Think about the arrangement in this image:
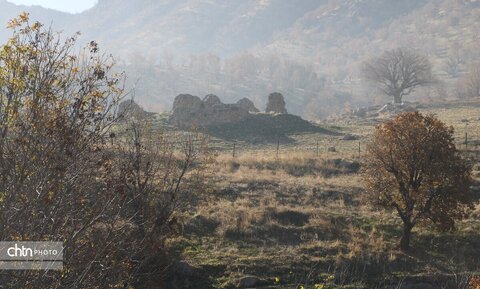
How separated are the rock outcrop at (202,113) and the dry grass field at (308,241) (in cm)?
2764

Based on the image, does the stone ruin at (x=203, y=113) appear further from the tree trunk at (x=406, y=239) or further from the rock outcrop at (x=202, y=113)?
the tree trunk at (x=406, y=239)

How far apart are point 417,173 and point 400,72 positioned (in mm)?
74093

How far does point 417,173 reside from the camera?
19.1 metres

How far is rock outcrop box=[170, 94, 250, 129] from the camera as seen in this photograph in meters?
57.6

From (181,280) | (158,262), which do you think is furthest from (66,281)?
(181,280)

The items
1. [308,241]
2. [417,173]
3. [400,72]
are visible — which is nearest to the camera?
[417,173]

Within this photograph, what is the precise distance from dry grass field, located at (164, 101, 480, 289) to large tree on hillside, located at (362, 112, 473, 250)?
5.25 ft

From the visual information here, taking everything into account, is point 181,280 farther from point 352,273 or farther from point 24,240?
point 24,240

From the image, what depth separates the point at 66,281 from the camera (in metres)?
7.65

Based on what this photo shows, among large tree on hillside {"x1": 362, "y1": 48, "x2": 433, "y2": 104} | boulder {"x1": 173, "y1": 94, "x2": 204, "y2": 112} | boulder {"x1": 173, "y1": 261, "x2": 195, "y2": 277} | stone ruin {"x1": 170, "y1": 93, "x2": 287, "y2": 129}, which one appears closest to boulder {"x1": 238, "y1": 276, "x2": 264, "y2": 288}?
boulder {"x1": 173, "y1": 261, "x2": 195, "y2": 277}

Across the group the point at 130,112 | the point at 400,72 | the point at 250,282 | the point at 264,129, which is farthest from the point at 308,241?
the point at 400,72

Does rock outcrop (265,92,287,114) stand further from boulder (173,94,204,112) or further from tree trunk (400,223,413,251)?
tree trunk (400,223,413,251)

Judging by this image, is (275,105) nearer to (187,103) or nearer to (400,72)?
(187,103)

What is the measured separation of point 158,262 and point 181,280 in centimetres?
190
